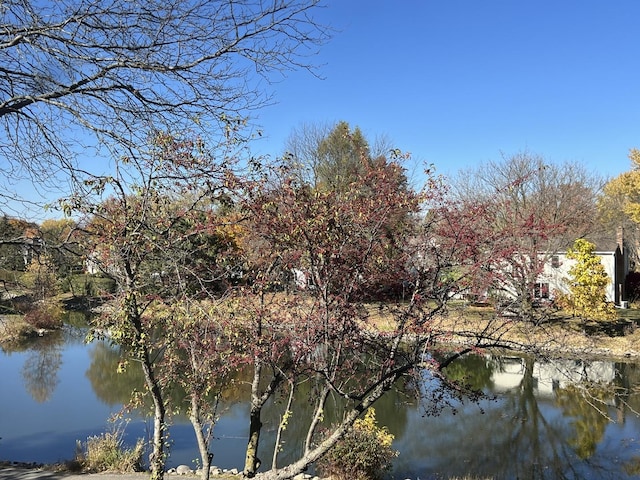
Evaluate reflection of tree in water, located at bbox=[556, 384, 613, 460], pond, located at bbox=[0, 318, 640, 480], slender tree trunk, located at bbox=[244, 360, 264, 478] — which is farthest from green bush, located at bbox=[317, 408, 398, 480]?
reflection of tree in water, located at bbox=[556, 384, 613, 460]

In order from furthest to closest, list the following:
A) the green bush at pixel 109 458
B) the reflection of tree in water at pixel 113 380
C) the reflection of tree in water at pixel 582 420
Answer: the reflection of tree in water at pixel 113 380 < the reflection of tree in water at pixel 582 420 < the green bush at pixel 109 458

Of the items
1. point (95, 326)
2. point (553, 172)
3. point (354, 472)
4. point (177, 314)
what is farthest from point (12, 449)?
point (553, 172)

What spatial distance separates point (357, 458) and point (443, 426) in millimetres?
4389

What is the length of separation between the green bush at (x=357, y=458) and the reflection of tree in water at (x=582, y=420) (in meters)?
3.93

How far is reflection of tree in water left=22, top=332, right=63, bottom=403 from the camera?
14.6 m

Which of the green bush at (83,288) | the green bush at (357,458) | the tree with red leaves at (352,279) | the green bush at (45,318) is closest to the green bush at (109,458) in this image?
the green bush at (83,288)

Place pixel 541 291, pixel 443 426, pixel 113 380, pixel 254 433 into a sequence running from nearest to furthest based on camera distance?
1. pixel 541 291
2. pixel 254 433
3. pixel 443 426
4. pixel 113 380

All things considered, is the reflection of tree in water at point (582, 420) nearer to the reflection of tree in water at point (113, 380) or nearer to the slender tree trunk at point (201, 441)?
the slender tree trunk at point (201, 441)

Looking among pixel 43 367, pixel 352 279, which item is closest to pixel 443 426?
pixel 352 279

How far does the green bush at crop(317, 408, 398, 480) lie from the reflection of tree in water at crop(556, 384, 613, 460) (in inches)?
155

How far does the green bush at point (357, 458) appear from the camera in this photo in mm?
7891

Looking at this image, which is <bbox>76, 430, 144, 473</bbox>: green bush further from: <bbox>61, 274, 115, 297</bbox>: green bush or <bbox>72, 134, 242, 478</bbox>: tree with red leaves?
<bbox>72, 134, 242, 478</bbox>: tree with red leaves

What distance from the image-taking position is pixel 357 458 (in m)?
7.89

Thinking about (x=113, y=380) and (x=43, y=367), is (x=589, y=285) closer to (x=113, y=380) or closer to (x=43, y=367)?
(x=113, y=380)
